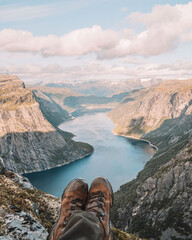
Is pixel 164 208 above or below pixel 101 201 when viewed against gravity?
below

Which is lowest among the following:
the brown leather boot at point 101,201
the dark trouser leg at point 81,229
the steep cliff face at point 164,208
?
the steep cliff face at point 164,208

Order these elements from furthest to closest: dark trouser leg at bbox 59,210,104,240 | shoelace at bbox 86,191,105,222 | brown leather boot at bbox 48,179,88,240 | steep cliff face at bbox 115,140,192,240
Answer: steep cliff face at bbox 115,140,192,240
brown leather boot at bbox 48,179,88,240
shoelace at bbox 86,191,105,222
dark trouser leg at bbox 59,210,104,240

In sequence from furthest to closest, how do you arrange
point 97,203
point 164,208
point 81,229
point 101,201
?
point 164,208
point 101,201
point 97,203
point 81,229

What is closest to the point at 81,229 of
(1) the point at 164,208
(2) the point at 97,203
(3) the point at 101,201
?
(2) the point at 97,203

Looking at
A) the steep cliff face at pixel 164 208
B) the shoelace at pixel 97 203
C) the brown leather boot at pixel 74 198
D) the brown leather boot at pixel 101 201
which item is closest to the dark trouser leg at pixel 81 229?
the brown leather boot at pixel 101 201

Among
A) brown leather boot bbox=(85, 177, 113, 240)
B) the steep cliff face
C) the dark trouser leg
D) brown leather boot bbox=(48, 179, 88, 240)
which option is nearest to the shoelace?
brown leather boot bbox=(85, 177, 113, 240)

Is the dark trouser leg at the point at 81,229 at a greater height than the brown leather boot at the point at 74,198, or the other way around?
the dark trouser leg at the point at 81,229

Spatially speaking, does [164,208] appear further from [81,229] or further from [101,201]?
[81,229]

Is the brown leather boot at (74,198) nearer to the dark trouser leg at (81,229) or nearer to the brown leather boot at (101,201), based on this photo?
the brown leather boot at (101,201)

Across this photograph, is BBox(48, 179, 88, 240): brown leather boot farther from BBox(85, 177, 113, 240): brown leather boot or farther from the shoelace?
the shoelace
